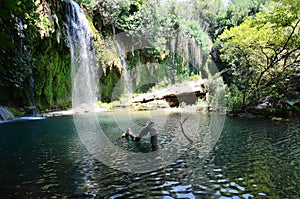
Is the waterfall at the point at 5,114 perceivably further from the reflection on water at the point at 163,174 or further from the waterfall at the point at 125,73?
the waterfall at the point at 125,73

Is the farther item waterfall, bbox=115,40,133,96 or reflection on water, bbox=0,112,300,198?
waterfall, bbox=115,40,133,96

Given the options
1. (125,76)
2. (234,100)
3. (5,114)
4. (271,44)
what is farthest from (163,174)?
(125,76)

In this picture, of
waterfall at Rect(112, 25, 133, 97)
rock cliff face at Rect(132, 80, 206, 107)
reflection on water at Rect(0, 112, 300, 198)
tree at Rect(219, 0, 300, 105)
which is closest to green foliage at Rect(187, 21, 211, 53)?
rock cliff face at Rect(132, 80, 206, 107)

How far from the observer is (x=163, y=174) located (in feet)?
21.3

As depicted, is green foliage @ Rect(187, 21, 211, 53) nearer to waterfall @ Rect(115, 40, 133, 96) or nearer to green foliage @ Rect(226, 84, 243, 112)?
waterfall @ Rect(115, 40, 133, 96)

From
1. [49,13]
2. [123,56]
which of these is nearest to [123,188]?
[49,13]

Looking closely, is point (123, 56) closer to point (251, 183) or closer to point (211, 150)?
point (211, 150)

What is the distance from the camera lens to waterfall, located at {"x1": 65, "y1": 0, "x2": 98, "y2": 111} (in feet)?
86.2

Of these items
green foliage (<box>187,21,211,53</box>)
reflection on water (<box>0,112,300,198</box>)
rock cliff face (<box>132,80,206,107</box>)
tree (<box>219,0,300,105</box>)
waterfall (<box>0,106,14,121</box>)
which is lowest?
reflection on water (<box>0,112,300,198</box>)

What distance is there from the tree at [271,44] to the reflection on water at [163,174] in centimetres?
892

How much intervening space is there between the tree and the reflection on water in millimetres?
8922

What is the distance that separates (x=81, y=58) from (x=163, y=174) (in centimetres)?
2302

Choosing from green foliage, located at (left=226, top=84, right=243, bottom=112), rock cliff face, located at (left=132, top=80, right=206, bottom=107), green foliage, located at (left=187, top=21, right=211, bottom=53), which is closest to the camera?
green foliage, located at (left=226, top=84, right=243, bottom=112)

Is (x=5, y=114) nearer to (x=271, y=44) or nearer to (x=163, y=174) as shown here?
(x=163, y=174)
